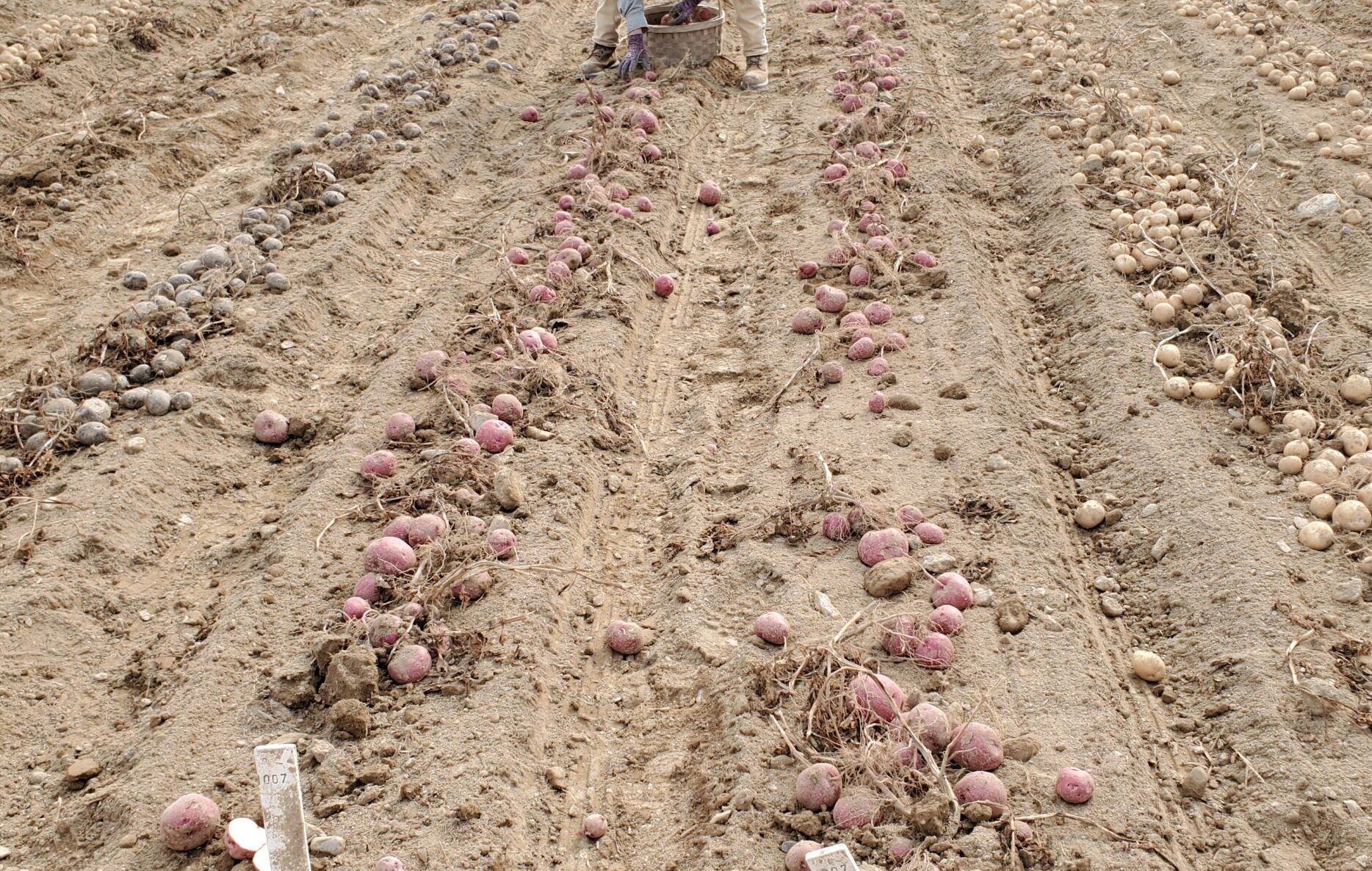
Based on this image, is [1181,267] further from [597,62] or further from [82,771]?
[82,771]

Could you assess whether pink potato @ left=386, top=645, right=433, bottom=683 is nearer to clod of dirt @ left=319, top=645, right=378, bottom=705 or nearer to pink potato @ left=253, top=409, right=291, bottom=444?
clod of dirt @ left=319, top=645, right=378, bottom=705

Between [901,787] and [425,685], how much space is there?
1.55 metres

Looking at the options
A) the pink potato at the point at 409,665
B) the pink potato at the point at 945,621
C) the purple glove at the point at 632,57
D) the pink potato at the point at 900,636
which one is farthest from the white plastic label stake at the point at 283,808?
the purple glove at the point at 632,57

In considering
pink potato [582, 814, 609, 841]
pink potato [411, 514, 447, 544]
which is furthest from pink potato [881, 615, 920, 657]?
pink potato [411, 514, 447, 544]

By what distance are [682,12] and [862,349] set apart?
15.6ft

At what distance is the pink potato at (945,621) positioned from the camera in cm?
358

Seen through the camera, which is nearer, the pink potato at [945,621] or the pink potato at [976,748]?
the pink potato at [976,748]

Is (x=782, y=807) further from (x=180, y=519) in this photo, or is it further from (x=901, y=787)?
(x=180, y=519)

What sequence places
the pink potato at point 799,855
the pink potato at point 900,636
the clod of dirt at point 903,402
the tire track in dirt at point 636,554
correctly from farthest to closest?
the clod of dirt at point 903,402 < the pink potato at point 900,636 < the tire track in dirt at point 636,554 < the pink potato at point 799,855

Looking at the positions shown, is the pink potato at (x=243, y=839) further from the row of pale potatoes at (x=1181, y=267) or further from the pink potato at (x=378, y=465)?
the row of pale potatoes at (x=1181, y=267)

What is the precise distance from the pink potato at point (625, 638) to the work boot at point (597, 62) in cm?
611

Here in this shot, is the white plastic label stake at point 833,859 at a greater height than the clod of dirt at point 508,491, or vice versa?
the white plastic label stake at point 833,859

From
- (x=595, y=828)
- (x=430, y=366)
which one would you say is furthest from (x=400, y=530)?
(x=595, y=828)

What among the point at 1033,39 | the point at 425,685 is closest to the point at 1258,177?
the point at 1033,39
